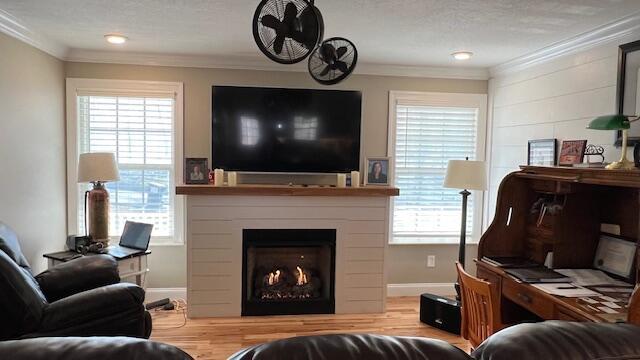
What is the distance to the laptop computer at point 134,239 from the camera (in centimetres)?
344

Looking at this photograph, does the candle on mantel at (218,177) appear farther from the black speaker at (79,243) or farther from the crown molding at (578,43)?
the crown molding at (578,43)

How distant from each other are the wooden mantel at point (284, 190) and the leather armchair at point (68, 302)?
0.94m

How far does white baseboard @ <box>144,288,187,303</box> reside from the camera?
13.0ft

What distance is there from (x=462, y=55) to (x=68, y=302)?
3337mm

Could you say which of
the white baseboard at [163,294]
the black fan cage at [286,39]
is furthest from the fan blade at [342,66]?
the white baseboard at [163,294]

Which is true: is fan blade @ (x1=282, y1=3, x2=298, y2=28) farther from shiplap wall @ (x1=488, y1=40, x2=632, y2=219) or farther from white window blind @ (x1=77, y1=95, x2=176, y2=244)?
white window blind @ (x1=77, y1=95, x2=176, y2=244)

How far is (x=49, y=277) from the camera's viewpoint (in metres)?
2.51

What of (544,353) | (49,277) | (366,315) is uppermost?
(544,353)

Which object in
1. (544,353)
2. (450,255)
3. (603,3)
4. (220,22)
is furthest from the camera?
(450,255)

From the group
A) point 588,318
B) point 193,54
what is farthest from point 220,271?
point 588,318

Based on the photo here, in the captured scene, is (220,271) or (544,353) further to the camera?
(220,271)

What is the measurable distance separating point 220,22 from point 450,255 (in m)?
3.10

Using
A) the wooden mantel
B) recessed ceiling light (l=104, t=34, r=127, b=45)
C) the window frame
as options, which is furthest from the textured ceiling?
the wooden mantel

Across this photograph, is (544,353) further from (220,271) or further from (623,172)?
(220,271)
